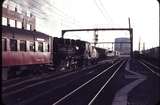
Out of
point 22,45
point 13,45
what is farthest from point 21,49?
point 13,45

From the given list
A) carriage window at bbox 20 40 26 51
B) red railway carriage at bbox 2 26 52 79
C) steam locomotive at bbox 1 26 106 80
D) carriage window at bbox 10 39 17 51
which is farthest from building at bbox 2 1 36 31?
carriage window at bbox 10 39 17 51

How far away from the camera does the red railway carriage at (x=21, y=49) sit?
19.8m

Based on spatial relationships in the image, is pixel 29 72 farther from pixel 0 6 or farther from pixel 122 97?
pixel 0 6

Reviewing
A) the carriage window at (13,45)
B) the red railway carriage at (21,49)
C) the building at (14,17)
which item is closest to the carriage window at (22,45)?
the red railway carriage at (21,49)

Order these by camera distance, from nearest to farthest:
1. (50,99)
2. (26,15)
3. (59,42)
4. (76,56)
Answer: (50,99)
(59,42)
(76,56)
(26,15)

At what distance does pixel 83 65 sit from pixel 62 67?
11090mm

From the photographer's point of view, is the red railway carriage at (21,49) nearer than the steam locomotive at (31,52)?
Yes

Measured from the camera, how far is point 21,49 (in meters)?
22.1

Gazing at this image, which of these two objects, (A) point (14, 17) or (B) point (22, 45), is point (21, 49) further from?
(A) point (14, 17)

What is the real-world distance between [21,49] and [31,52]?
175cm

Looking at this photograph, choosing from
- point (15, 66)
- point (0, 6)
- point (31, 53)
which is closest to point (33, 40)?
point (31, 53)

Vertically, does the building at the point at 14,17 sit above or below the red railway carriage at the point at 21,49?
above

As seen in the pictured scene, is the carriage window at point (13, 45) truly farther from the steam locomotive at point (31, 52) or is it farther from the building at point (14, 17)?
the building at point (14, 17)

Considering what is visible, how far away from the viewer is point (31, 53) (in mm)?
23766
